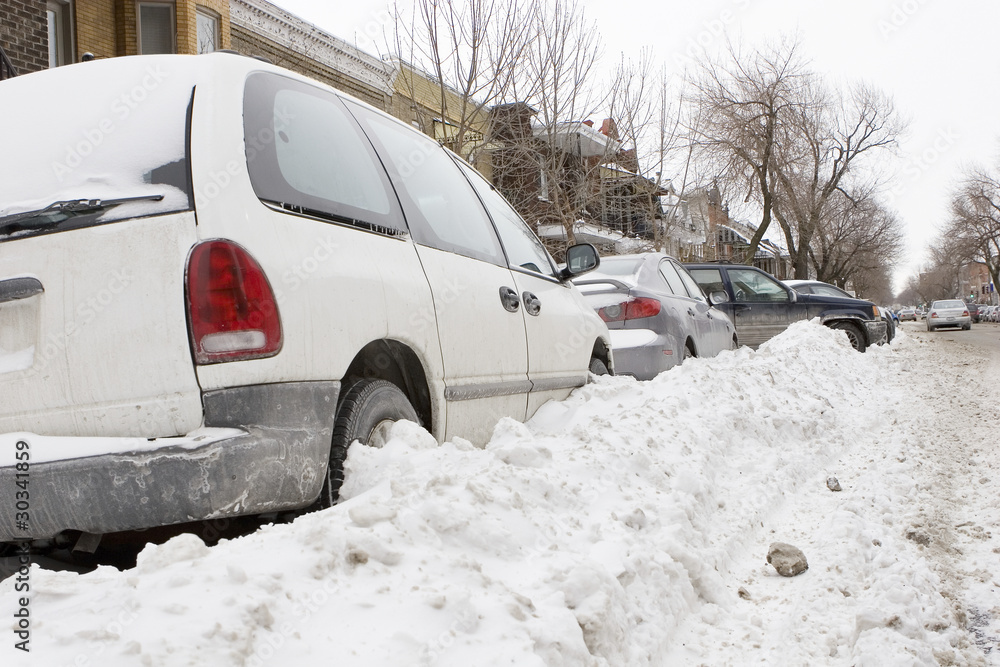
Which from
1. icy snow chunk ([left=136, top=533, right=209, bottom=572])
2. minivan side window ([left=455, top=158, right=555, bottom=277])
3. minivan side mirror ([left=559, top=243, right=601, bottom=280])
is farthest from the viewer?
minivan side mirror ([left=559, top=243, right=601, bottom=280])

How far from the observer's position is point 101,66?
2633 millimetres

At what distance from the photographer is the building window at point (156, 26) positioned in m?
14.3

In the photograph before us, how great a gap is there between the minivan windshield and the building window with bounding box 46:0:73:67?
1266 cm

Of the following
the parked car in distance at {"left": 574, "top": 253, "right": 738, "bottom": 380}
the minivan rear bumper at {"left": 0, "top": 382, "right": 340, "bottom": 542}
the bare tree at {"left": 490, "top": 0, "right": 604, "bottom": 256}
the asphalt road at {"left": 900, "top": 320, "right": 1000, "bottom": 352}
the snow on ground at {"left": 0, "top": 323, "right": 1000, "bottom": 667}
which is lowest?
the asphalt road at {"left": 900, "top": 320, "right": 1000, "bottom": 352}

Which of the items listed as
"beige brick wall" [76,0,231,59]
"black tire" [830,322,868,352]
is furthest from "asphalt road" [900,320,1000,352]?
"beige brick wall" [76,0,231,59]

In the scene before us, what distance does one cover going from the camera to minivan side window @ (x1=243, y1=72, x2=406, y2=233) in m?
2.54

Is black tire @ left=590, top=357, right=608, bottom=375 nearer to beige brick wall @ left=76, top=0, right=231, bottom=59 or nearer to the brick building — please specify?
the brick building

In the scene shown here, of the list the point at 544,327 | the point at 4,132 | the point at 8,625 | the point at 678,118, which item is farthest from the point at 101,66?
the point at 678,118

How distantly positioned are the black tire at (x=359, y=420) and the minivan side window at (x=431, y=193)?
0.73 metres

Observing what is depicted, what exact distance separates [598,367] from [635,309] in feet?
4.68

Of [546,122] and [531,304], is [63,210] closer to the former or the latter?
[531,304]

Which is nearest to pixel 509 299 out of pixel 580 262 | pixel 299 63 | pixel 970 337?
pixel 580 262

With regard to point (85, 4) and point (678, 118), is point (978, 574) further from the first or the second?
point (678, 118)

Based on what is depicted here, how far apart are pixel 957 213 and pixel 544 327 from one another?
65.1 metres
